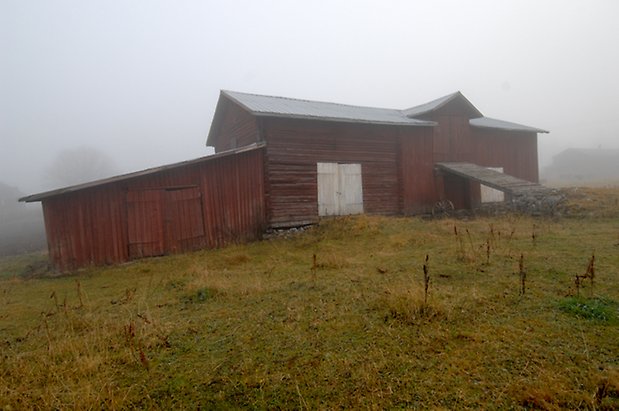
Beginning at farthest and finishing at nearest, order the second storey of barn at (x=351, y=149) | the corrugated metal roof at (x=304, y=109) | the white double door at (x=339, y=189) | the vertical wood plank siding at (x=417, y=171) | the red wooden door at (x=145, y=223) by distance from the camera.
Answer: the vertical wood plank siding at (x=417, y=171)
the white double door at (x=339, y=189)
the second storey of barn at (x=351, y=149)
the corrugated metal roof at (x=304, y=109)
the red wooden door at (x=145, y=223)

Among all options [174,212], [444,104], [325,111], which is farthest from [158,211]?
[444,104]

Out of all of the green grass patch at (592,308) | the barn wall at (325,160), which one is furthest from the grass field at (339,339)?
the barn wall at (325,160)

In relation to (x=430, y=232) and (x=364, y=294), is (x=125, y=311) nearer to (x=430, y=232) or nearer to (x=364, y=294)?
(x=364, y=294)

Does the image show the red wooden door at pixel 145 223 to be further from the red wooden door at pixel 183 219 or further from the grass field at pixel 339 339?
the grass field at pixel 339 339

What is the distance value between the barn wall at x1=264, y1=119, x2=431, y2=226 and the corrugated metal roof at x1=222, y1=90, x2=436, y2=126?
48 cm

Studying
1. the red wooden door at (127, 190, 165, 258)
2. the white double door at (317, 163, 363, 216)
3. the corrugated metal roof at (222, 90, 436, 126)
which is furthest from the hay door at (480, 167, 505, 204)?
the red wooden door at (127, 190, 165, 258)

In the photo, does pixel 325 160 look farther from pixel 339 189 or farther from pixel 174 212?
pixel 174 212

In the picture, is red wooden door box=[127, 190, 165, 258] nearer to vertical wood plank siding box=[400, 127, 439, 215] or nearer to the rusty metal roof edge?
the rusty metal roof edge

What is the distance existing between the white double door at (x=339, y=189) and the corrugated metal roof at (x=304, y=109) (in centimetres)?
215

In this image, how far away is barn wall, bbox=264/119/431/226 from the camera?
43.3 ft

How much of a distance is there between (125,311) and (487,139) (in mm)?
21546

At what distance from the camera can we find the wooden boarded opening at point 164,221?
35.4 ft

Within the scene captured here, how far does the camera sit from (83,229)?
1023 cm

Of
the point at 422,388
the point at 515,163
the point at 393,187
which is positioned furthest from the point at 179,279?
the point at 515,163
